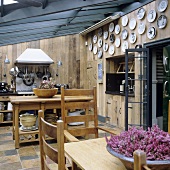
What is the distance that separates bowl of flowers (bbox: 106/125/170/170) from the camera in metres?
0.99

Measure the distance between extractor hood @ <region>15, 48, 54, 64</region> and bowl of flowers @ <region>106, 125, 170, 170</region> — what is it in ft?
17.9

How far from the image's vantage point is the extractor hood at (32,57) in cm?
626

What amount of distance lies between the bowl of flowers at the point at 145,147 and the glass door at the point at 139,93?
3.15 meters

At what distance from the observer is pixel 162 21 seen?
12.7ft

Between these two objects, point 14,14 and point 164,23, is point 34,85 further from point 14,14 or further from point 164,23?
point 164,23

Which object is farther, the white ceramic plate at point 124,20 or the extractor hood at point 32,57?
the extractor hood at point 32,57

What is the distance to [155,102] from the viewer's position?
4.80 meters

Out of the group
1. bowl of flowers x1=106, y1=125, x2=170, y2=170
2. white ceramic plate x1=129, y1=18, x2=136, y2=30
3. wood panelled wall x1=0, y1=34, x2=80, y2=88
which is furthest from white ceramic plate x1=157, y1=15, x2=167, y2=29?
wood panelled wall x1=0, y1=34, x2=80, y2=88

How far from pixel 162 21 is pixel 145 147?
334 centimetres

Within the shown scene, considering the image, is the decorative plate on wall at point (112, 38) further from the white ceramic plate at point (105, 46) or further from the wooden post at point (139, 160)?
the wooden post at point (139, 160)

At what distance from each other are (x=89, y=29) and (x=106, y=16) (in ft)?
3.15

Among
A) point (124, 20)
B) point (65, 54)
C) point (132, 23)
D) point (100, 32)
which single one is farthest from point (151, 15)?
point (65, 54)

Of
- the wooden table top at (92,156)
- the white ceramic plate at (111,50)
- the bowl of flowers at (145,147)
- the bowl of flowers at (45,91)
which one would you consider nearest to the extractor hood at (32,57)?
the white ceramic plate at (111,50)

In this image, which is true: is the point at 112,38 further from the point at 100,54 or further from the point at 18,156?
the point at 18,156
